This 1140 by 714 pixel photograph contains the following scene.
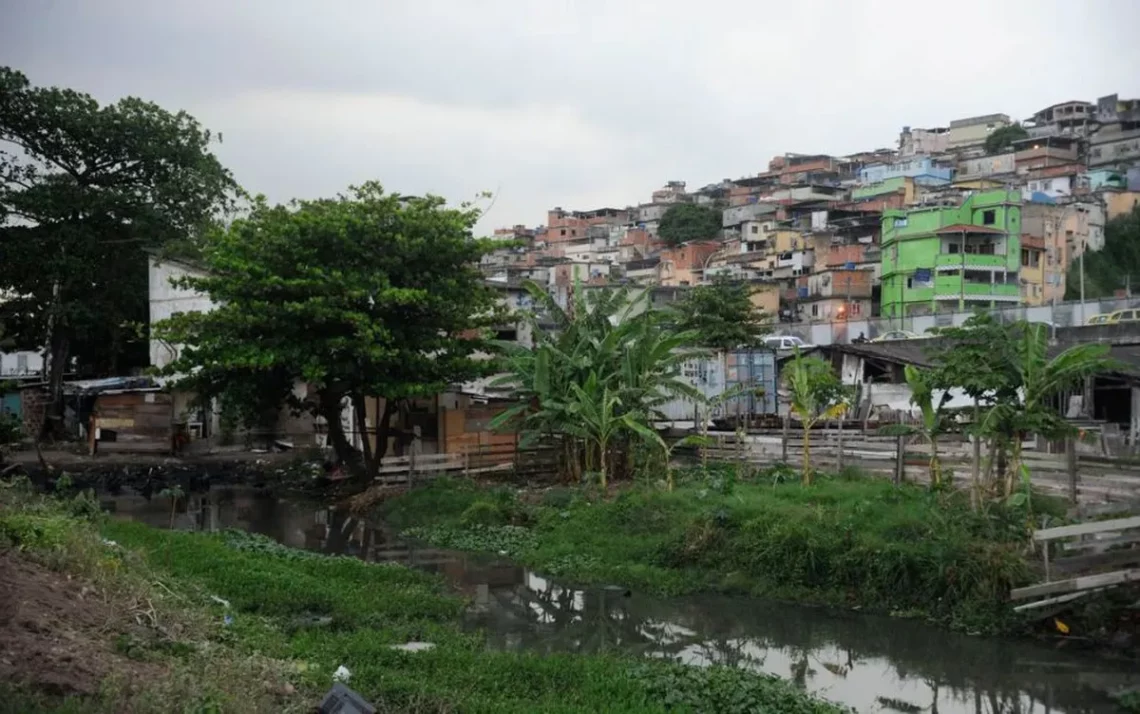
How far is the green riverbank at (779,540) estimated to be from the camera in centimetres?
1273

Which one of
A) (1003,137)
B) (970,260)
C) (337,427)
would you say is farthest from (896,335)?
(1003,137)

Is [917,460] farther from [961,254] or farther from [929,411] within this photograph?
→ [961,254]

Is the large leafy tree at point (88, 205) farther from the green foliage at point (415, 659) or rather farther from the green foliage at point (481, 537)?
the green foliage at point (415, 659)

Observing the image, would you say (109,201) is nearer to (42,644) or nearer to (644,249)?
(42,644)

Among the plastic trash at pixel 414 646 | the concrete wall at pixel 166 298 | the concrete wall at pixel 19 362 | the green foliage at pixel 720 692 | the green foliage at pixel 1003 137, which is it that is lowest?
the green foliage at pixel 720 692

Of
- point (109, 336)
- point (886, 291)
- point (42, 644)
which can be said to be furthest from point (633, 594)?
point (886, 291)

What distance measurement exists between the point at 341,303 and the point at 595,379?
5.49 meters

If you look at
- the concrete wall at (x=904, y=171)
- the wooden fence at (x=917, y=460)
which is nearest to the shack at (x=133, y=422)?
the wooden fence at (x=917, y=460)

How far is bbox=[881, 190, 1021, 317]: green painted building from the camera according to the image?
46.0m

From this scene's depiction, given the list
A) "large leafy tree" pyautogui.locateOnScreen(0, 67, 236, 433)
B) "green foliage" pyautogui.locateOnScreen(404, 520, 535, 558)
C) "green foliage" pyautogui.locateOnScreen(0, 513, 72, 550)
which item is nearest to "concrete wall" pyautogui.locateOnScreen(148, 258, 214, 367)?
"large leafy tree" pyautogui.locateOnScreen(0, 67, 236, 433)

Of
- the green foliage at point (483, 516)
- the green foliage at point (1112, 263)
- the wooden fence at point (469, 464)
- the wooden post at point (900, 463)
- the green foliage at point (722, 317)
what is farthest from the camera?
the green foliage at point (1112, 263)

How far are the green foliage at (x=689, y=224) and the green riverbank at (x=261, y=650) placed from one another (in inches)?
2485

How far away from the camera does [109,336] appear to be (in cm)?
3522

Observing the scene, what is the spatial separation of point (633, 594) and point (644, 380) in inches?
262
